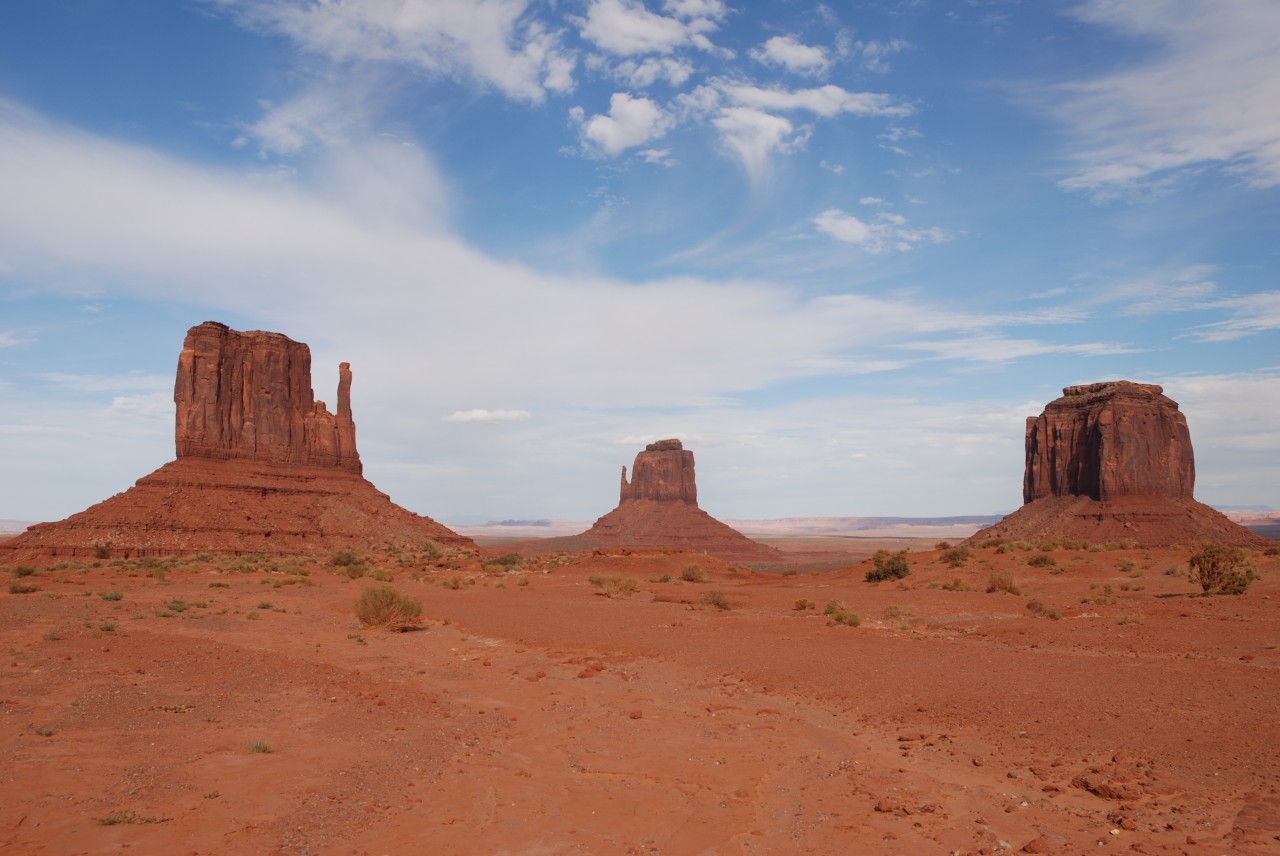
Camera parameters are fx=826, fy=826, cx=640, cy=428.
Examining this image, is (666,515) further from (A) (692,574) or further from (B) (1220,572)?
(B) (1220,572)

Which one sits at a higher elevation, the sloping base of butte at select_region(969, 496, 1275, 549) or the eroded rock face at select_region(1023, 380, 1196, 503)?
the eroded rock face at select_region(1023, 380, 1196, 503)

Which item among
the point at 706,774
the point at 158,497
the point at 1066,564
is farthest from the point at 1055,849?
the point at 158,497

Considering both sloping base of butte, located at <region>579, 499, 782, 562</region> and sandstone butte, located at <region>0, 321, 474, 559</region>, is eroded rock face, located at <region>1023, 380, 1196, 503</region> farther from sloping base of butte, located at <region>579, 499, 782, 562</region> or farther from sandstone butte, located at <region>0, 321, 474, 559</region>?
sandstone butte, located at <region>0, 321, 474, 559</region>

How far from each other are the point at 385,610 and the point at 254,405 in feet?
194

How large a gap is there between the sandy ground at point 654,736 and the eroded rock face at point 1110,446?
→ 59016 millimetres

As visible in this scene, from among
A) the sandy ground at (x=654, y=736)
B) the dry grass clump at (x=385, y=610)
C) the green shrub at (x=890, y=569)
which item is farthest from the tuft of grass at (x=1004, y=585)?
the dry grass clump at (x=385, y=610)

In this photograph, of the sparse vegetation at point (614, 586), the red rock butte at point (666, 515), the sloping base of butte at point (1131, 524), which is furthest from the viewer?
the red rock butte at point (666, 515)

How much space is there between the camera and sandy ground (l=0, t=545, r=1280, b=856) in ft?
25.3

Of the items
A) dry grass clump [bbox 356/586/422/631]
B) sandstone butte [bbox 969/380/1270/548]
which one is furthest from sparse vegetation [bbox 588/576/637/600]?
sandstone butte [bbox 969/380/1270/548]

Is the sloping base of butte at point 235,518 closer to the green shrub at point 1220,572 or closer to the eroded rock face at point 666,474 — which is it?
the green shrub at point 1220,572

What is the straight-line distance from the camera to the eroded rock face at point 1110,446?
7625 cm

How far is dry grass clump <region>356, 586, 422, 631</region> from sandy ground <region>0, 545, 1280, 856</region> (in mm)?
1671

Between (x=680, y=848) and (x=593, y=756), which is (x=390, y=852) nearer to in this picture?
(x=680, y=848)

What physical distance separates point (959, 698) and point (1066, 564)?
3228cm
